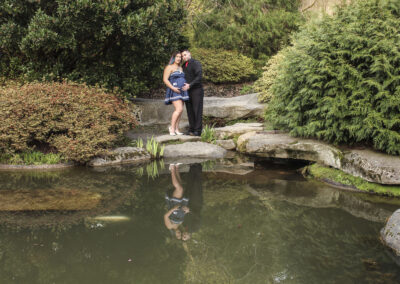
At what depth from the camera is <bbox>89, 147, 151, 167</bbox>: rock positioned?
7320 mm

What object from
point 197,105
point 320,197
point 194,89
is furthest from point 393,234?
point 194,89

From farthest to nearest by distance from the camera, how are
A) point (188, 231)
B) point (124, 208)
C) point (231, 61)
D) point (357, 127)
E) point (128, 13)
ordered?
point (231, 61) < point (128, 13) < point (357, 127) < point (124, 208) < point (188, 231)

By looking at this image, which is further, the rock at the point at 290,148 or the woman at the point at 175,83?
the woman at the point at 175,83

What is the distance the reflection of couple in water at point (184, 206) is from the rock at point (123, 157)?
1.31 meters

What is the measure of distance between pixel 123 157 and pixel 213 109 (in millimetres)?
4276

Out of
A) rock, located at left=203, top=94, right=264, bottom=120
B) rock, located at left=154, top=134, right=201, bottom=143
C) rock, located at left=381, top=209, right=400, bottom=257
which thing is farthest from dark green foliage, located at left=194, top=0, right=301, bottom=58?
rock, located at left=381, top=209, right=400, bottom=257

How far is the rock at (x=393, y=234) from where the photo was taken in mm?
3846

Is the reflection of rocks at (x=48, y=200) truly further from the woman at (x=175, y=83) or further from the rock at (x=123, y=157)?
the woman at (x=175, y=83)

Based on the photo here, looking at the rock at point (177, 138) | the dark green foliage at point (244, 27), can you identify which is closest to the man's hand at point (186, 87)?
the rock at point (177, 138)

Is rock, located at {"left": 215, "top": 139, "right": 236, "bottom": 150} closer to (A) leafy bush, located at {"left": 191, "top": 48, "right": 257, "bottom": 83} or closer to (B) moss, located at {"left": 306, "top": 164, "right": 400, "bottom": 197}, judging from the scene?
(B) moss, located at {"left": 306, "top": 164, "right": 400, "bottom": 197}

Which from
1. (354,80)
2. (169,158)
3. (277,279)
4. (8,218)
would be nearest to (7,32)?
(169,158)

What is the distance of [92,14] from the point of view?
8.33 metres

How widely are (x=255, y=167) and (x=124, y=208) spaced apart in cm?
302

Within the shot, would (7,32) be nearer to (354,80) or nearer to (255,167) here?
(255,167)
